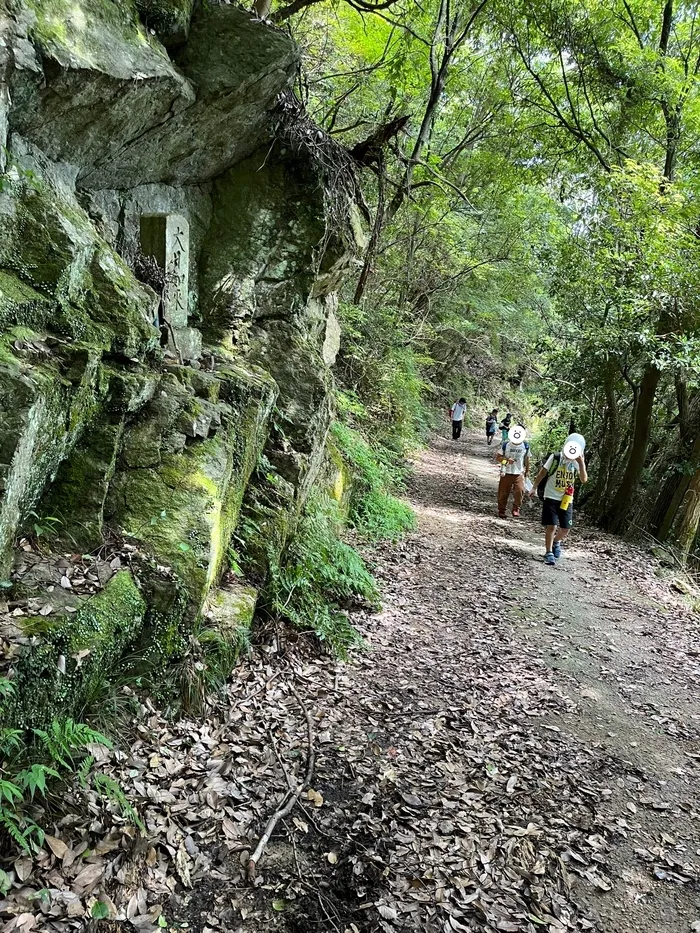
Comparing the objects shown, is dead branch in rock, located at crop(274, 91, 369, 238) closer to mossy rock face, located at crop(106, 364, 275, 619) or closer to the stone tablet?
the stone tablet

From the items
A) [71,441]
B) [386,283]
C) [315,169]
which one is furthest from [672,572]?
[386,283]

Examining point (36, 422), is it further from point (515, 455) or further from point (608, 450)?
point (608, 450)

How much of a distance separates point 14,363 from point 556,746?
198 inches

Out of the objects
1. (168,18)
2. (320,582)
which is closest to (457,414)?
(320,582)

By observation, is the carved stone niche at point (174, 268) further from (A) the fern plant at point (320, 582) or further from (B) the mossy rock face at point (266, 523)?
(A) the fern plant at point (320, 582)

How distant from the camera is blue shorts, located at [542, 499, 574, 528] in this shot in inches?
377

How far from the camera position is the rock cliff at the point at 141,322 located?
12.1ft

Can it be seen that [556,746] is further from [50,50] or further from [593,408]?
[593,408]

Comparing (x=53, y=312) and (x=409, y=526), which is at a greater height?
(x=53, y=312)

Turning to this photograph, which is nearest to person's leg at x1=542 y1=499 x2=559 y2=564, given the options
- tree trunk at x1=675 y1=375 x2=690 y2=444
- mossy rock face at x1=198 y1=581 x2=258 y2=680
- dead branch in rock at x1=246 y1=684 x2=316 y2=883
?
tree trunk at x1=675 y1=375 x2=690 y2=444

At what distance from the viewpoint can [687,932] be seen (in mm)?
3252

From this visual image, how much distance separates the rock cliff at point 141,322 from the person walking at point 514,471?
6.06 metres

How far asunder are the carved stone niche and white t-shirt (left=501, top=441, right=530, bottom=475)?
757 centimetres

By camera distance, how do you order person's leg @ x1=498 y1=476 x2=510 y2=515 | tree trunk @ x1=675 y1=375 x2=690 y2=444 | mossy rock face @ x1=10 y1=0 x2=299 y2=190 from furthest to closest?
person's leg @ x1=498 y1=476 x2=510 y2=515
tree trunk @ x1=675 y1=375 x2=690 y2=444
mossy rock face @ x1=10 y1=0 x2=299 y2=190
